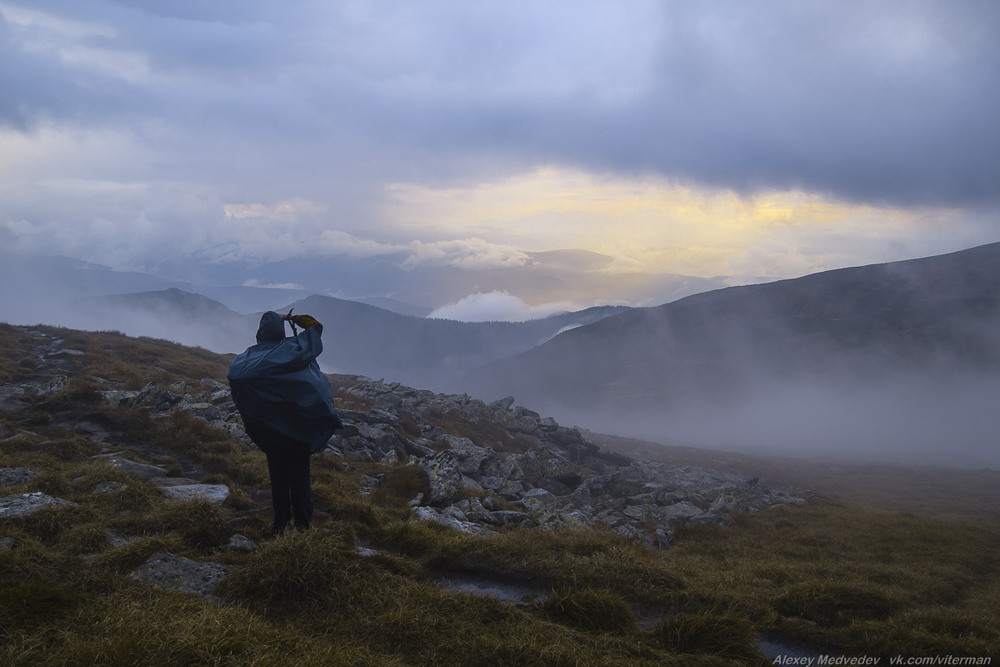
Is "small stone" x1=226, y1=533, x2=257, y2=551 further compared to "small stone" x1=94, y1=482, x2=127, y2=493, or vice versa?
"small stone" x1=94, y1=482, x2=127, y2=493

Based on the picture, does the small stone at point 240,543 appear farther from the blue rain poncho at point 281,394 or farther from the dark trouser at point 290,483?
the blue rain poncho at point 281,394

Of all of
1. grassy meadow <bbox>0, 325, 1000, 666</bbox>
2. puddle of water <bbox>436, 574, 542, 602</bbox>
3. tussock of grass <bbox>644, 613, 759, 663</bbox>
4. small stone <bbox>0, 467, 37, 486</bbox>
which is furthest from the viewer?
small stone <bbox>0, 467, 37, 486</bbox>

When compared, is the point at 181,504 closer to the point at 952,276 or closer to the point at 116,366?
the point at 116,366

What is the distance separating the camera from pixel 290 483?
28.3 feet

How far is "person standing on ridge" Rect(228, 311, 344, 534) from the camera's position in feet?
26.7

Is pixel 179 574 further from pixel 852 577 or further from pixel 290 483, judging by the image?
pixel 852 577

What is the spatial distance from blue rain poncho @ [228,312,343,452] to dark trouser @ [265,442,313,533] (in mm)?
188

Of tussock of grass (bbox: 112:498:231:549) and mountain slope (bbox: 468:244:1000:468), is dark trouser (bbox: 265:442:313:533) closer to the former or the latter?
tussock of grass (bbox: 112:498:231:549)

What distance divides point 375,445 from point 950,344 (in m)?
208

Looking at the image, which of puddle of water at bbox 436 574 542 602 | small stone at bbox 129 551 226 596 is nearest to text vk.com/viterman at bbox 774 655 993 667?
puddle of water at bbox 436 574 542 602

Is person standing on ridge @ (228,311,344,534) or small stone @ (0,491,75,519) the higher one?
person standing on ridge @ (228,311,344,534)

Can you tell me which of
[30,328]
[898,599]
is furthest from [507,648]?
[30,328]

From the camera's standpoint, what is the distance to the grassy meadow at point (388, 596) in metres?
5.01

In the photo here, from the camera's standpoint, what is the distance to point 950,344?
552 feet
